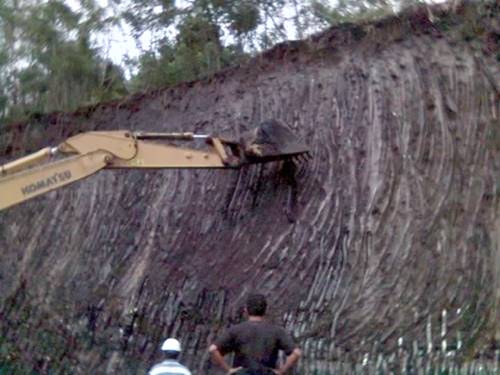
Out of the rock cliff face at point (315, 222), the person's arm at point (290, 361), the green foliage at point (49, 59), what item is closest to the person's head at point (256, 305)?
the person's arm at point (290, 361)

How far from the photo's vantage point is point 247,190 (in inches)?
830

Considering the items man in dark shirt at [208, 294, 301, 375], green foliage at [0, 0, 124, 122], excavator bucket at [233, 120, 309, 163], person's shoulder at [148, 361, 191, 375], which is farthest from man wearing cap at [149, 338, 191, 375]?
green foliage at [0, 0, 124, 122]

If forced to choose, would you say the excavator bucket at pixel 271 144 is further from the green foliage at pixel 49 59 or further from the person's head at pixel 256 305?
the green foliage at pixel 49 59

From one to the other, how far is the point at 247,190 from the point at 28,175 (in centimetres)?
374

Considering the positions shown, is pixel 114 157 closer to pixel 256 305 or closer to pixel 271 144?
pixel 271 144

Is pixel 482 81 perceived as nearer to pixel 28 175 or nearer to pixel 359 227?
pixel 359 227

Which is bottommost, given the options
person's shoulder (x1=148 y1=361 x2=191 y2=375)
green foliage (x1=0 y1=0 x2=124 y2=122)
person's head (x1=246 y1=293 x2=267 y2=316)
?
person's shoulder (x1=148 y1=361 x2=191 y2=375)

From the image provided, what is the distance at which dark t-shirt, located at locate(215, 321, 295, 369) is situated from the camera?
46.5 ft

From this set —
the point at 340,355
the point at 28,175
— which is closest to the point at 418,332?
the point at 340,355

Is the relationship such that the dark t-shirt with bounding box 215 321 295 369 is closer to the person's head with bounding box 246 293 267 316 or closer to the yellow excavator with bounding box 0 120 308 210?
the person's head with bounding box 246 293 267 316

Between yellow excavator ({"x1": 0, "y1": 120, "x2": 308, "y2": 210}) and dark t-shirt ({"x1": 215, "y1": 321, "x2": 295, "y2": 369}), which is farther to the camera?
yellow excavator ({"x1": 0, "y1": 120, "x2": 308, "y2": 210})

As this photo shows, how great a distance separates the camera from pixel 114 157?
741 inches

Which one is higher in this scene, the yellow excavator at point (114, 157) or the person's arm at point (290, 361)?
the yellow excavator at point (114, 157)

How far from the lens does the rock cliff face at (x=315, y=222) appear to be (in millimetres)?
18906
